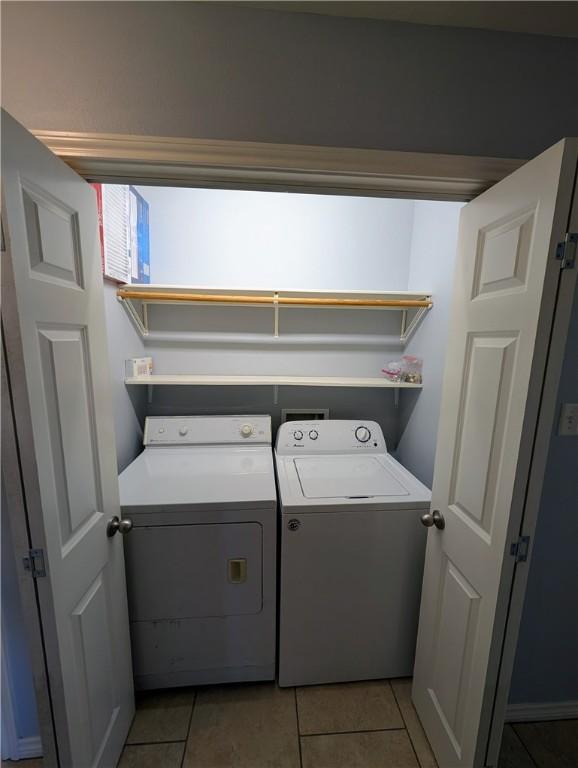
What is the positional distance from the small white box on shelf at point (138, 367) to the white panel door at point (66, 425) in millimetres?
703

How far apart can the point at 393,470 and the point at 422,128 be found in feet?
4.81

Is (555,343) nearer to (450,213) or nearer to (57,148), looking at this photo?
(450,213)

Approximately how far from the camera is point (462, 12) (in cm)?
90

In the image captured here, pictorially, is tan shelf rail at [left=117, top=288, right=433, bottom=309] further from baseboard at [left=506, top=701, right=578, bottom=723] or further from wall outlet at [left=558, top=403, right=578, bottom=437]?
baseboard at [left=506, top=701, right=578, bottom=723]

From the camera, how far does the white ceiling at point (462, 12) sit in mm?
884

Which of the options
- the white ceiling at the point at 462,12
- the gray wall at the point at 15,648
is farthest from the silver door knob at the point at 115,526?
the white ceiling at the point at 462,12

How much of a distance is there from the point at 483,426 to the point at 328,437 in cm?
108

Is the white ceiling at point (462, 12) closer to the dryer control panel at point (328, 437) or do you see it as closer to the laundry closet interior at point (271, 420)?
the laundry closet interior at point (271, 420)

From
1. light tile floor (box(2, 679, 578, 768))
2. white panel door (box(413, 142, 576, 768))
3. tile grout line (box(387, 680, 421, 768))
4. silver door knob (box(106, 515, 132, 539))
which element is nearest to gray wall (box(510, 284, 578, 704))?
light tile floor (box(2, 679, 578, 768))

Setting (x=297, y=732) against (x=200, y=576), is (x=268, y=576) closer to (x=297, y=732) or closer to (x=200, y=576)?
(x=200, y=576)

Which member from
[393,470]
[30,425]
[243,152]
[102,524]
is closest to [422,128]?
[243,152]

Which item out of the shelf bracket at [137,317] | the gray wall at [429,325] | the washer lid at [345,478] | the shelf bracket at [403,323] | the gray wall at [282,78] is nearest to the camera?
the gray wall at [282,78]

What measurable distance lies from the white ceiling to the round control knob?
1710 millimetres

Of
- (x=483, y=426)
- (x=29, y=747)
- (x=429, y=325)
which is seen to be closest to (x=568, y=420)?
(x=483, y=426)
